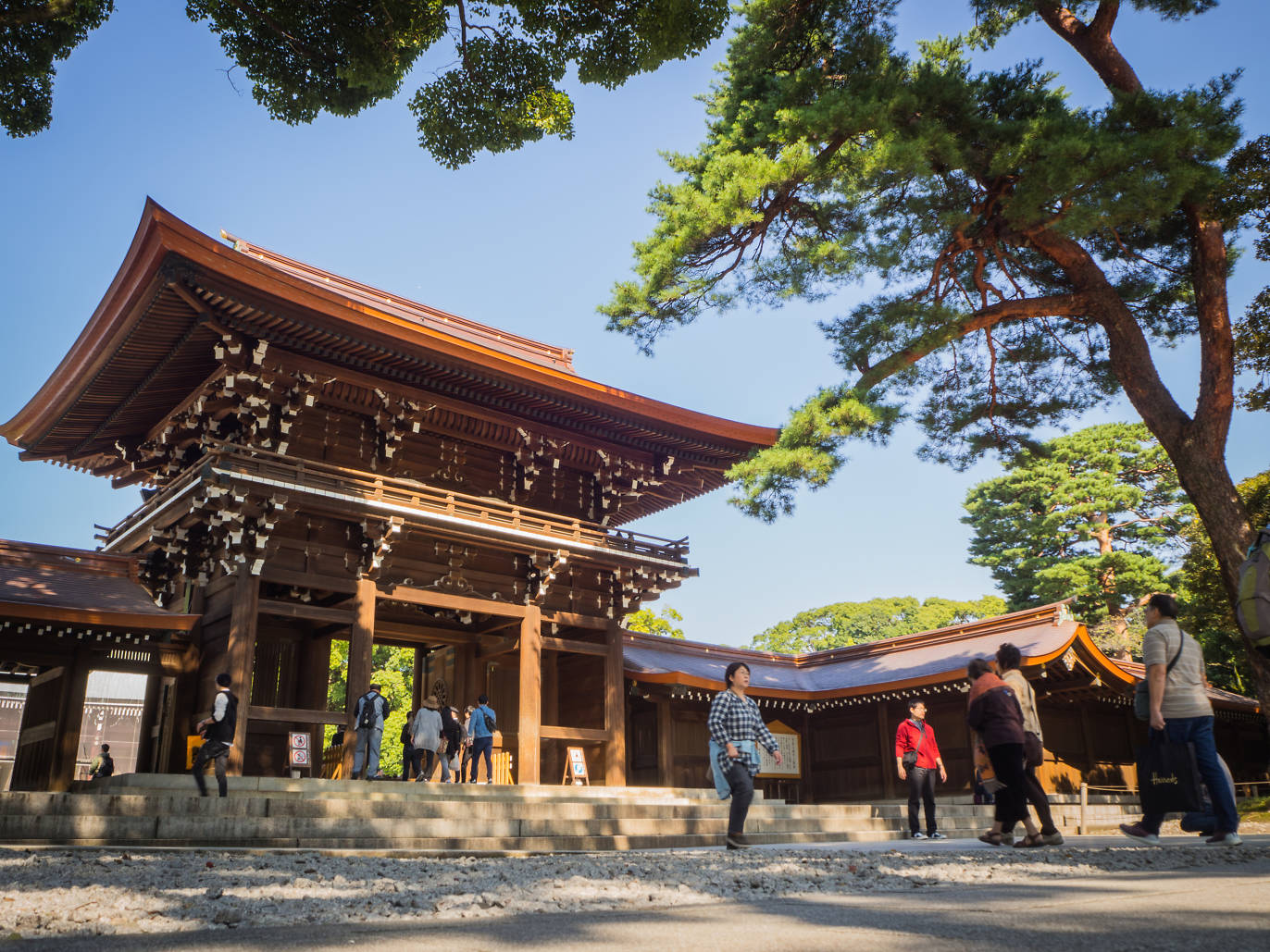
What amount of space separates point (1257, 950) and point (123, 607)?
13.0 meters

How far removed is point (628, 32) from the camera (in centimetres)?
734

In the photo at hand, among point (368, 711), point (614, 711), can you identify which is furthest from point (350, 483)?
point (614, 711)

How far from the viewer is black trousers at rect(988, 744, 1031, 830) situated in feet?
18.5

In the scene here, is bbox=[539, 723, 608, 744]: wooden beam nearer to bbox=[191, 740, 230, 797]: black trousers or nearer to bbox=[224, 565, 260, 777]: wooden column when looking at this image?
bbox=[224, 565, 260, 777]: wooden column

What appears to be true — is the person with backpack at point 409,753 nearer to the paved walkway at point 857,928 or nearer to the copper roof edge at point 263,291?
the copper roof edge at point 263,291

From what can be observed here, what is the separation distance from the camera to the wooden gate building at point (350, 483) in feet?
37.1

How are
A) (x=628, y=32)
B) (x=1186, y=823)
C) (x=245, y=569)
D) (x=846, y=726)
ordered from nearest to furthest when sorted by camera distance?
(x=1186, y=823) → (x=628, y=32) → (x=245, y=569) → (x=846, y=726)

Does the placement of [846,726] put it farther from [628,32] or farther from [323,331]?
[628,32]

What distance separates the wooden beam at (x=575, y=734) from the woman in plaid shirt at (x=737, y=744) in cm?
741

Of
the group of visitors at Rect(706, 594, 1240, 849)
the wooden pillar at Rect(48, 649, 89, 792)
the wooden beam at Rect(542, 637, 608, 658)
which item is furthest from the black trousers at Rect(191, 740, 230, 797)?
the wooden beam at Rect(542, 637, 608, 658)

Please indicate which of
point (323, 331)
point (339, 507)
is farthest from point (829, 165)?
point (339, 507)

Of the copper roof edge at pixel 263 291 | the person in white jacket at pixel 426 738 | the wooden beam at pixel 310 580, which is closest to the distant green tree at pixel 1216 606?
the copper roof edge at pixel 263 291

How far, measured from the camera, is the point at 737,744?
6.44 meters

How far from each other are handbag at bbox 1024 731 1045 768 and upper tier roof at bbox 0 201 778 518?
885 centimetres
